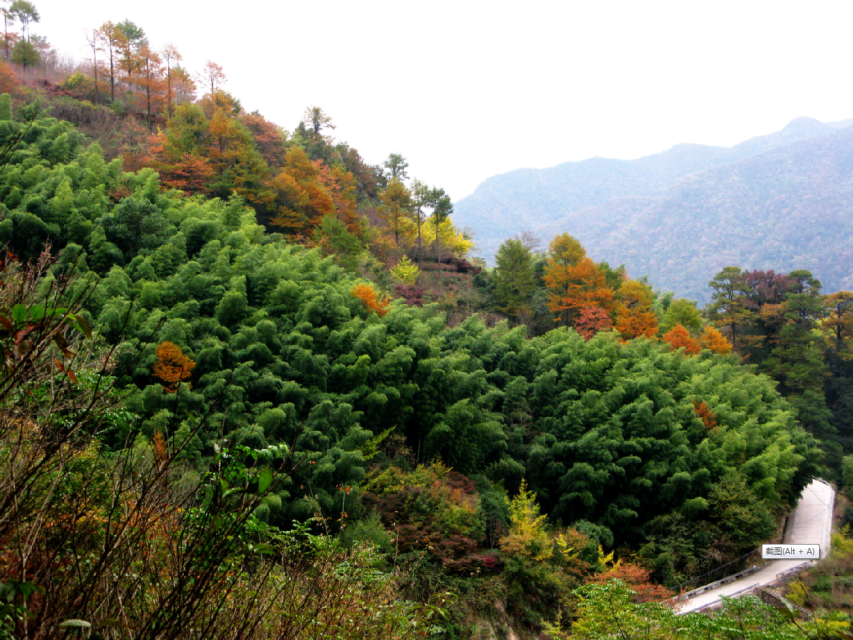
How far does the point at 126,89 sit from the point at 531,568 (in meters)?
32.0

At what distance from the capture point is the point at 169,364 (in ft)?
34.8

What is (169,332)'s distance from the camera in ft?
35.7

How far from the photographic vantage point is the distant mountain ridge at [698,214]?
233 feet

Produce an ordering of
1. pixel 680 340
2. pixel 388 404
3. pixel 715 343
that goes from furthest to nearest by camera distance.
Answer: pixel 715 343 < pixel 680 340 < pixel 388 404

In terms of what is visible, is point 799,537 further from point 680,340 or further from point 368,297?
point 368,297

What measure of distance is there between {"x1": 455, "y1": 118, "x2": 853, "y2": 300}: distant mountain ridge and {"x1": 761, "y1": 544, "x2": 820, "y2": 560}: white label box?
53.3m

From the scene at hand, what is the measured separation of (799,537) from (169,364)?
2104 centimetres

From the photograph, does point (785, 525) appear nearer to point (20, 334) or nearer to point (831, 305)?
point (831, 305)

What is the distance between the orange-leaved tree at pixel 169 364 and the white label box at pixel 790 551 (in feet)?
54.8

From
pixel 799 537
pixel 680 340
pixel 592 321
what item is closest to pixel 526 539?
pixel 799 537

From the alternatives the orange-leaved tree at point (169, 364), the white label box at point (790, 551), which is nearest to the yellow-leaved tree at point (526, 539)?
the white label box at point (790, 551)

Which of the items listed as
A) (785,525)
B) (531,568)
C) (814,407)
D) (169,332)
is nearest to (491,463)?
(531,568)

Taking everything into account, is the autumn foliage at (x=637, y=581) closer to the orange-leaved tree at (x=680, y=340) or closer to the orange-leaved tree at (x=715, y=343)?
the orange-leaved tree at (x=680, y=340)

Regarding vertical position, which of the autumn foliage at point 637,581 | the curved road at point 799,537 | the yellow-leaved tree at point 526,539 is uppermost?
the yellow-leaved tree at point 526,539
